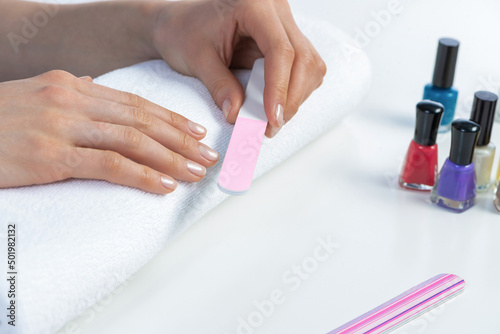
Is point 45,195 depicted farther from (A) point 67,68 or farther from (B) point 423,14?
(B) point 423,14

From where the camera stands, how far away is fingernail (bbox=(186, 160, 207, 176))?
748 mm

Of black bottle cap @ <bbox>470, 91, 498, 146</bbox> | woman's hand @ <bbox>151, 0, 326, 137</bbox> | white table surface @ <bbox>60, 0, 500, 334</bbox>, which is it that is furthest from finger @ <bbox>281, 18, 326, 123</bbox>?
black bottle cap @ <bbox>470, 91, 498, 146</bbox>

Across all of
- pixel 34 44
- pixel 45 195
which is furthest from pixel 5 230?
pixel 34 44

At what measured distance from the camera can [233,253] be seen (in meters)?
0.77

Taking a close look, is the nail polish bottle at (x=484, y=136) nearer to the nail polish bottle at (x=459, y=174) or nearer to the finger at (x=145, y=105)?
the nail polish bottle at (x=459, y=174)

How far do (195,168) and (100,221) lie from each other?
13 centimetres

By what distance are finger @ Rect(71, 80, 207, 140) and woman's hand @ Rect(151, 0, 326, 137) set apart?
0.07 meters

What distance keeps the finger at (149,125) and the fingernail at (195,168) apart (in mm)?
11

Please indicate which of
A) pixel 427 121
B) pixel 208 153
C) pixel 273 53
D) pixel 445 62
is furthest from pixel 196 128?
pixel 445 62

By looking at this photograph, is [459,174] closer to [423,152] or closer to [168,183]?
[423,152]

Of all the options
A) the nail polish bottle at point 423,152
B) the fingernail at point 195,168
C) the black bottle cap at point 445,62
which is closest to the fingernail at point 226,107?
the fingernail at point 195,168

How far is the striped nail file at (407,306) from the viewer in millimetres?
670

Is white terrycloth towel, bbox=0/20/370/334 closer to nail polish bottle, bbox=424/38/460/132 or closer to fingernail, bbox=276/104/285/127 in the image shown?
fingernail, bbox=276/104/285/127

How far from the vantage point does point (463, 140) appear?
791 millimetres
